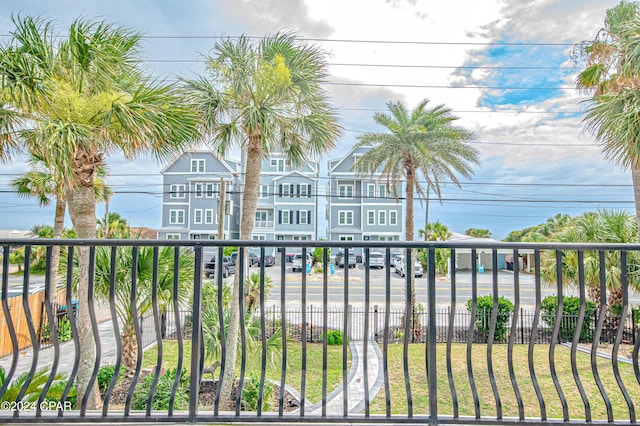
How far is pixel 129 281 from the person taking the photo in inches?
249

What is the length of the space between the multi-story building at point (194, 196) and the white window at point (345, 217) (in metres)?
9.59

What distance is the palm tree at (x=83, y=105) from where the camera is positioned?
4586 mm

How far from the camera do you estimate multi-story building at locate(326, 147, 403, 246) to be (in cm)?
2947

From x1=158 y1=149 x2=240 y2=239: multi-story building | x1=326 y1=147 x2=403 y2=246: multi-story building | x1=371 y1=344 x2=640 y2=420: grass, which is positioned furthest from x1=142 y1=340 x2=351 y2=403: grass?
x1=326 y1=147 x2=403 y2=246: multi-story building

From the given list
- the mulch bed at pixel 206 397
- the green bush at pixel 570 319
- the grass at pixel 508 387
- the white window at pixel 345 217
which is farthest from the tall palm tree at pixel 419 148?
the white window at pixel 345 217

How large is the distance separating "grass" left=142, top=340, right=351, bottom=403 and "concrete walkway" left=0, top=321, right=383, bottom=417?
0.30 m

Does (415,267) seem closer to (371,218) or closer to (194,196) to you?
(371,218)

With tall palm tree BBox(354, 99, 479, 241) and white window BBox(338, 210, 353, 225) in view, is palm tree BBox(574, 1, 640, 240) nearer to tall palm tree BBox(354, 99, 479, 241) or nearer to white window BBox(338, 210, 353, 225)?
tall palm tree BBox(354, 99, 479, 241)

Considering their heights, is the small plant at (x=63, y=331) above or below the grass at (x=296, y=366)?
above

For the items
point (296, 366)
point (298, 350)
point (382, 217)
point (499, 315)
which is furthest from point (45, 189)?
point (382, 217)

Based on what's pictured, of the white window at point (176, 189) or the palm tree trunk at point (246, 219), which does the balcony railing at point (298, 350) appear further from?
the white window at point (176, 189)

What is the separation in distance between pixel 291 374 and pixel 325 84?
691 centimetres

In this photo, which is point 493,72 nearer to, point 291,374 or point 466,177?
point 466,177

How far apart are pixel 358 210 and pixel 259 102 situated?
78.9 ft
